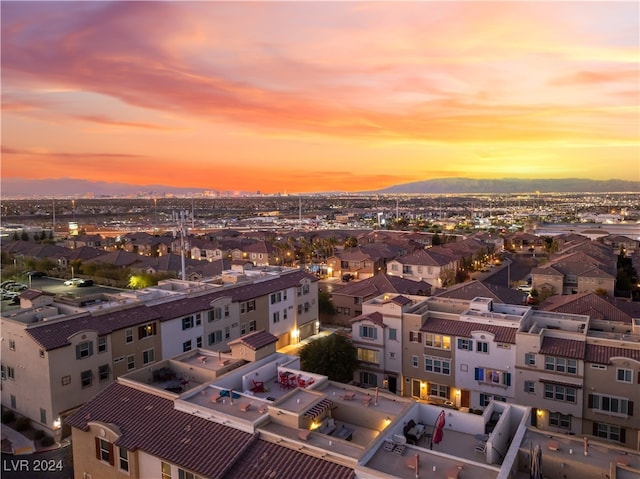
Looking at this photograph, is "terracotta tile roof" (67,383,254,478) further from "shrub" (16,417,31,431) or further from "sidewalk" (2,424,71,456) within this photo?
"shrub" (16,417,31,431)

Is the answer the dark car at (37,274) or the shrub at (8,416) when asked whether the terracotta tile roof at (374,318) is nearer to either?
the shrub at (8,416)

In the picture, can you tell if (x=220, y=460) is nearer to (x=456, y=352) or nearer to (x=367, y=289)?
(x=456, y=352)

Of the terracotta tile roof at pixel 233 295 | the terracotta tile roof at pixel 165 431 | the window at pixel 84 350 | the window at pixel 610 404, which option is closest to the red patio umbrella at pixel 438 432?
the terracotta tile roof at pixel 165 431

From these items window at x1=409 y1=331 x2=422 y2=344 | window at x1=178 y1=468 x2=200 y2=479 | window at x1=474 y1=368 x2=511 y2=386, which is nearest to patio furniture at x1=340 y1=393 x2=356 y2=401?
window at x1=178 y1=468 x2=200 y2=479

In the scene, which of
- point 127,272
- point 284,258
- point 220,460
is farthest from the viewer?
point 284,258

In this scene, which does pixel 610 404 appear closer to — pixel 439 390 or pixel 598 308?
pixel 439 390

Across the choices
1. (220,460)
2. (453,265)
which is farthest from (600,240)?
(220,460)

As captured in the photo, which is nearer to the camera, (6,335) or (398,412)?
(398,412)
